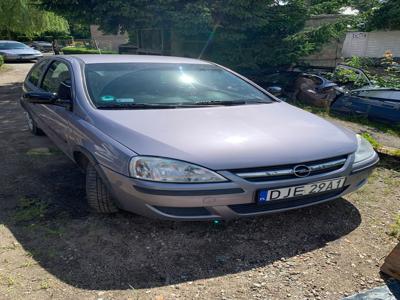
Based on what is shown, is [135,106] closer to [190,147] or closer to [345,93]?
[190,147]

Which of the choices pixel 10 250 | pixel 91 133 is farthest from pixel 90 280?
pixel 91 133

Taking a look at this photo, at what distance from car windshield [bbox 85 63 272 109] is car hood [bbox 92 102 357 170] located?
0.21 metres

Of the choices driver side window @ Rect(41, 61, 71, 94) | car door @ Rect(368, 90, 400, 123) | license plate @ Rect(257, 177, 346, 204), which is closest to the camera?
license plate @ Rect(257, 177, 346, 204)

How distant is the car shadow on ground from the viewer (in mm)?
2334

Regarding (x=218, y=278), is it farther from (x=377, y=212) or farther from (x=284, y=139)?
(x=377, y=212)

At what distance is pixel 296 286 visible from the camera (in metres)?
2.23

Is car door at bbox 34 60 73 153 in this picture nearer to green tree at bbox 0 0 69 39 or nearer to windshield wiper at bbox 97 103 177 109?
windshield wiper at bbox 97 103 177 109

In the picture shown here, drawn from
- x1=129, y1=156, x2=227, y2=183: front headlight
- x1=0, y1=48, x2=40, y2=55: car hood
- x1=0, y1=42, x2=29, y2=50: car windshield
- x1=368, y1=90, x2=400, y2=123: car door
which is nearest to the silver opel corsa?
x1=129, y1=156, x2=227, y2=183: front headlight

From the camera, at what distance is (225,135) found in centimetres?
261

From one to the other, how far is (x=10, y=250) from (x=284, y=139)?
216cm

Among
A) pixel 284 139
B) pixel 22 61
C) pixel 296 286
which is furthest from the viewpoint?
pixel 22 61

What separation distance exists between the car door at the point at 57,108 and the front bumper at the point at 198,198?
1028mm

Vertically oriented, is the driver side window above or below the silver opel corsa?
above

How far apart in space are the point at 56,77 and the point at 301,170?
3.05 meters
